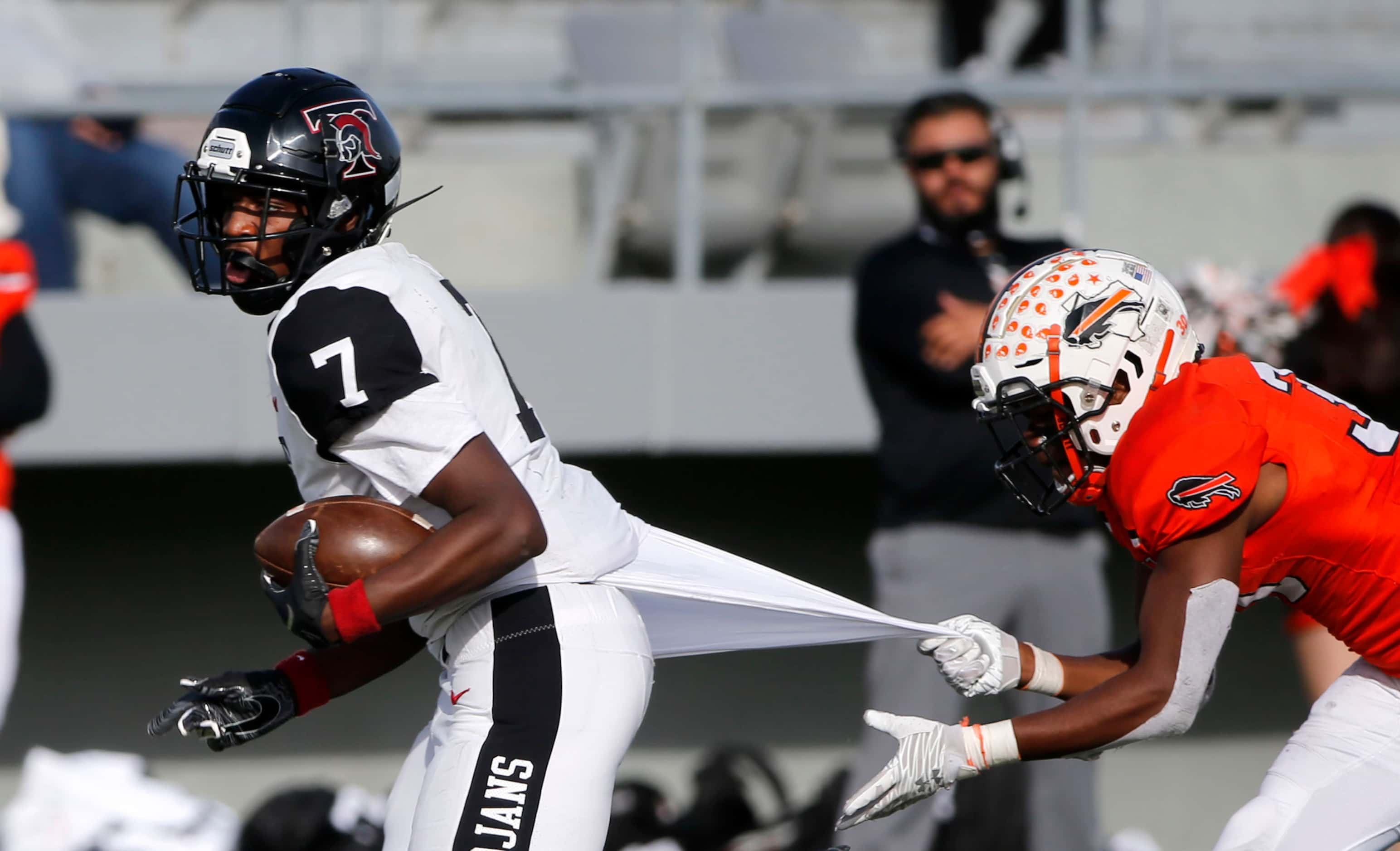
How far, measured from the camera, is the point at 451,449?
8.92 feet

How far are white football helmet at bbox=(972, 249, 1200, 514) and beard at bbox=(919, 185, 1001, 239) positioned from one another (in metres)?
1.90

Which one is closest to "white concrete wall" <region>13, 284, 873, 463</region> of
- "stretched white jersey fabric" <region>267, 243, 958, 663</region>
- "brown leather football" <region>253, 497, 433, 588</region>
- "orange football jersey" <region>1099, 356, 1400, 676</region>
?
"stretched white jersey fabric" <region>267, 243, 958, 663</region>

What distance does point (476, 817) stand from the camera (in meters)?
2.71

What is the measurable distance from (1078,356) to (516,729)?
1.15m

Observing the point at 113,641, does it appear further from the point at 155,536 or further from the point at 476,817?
the point at 476,817

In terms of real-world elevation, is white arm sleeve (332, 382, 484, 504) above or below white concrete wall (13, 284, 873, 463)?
above

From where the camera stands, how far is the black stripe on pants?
8.90 feet

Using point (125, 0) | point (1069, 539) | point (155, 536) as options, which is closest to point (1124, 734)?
point (1069, 539)

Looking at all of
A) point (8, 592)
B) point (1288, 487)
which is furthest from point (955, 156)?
point (8, 592)

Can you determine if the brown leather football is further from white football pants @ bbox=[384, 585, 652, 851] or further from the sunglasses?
the sunglasses

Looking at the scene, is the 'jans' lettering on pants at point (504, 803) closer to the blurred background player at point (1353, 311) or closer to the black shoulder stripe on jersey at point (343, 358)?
the black shoulder stripe on jersey at point (343, 358)

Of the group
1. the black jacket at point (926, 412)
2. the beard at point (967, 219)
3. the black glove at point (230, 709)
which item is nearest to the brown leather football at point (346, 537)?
the black glove at point (230, 709)

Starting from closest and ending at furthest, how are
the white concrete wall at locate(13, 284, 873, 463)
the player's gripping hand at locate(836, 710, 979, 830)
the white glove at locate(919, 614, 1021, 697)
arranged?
the player's gripping hand at locate(836, 710, 979, 830) < the white glove at locate(919, 614, 1021, 697) < the white concrete wall at locate(13, 284, 873, 463)

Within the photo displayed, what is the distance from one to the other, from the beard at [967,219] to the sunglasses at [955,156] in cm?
10
